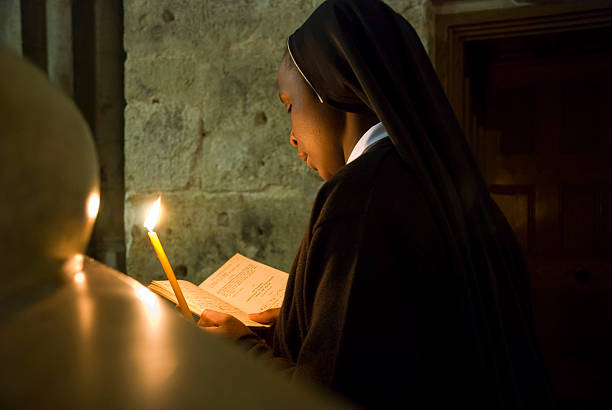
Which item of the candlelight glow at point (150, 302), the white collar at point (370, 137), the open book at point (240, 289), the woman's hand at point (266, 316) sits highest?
the white collar at point (370, 137)

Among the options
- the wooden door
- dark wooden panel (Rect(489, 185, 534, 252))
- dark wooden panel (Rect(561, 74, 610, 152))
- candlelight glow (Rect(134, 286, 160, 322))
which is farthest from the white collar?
dark wooden panel (Rect(561, 74, 610, 152))

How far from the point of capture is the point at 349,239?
84 cm

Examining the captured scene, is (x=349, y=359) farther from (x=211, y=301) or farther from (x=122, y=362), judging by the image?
(x=122, y=362)

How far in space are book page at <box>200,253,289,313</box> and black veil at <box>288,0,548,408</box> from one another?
56 centimetres

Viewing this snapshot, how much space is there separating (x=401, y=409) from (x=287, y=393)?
743mm

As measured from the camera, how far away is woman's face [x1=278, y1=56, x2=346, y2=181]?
119 cm

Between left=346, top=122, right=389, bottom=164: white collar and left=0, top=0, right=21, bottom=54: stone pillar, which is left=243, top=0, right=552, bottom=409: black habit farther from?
left=0, top=0, right=21, bottom=54: stone pillar

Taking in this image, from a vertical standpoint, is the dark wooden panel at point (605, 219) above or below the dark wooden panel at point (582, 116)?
below

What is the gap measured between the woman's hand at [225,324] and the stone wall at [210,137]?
1.06 meters

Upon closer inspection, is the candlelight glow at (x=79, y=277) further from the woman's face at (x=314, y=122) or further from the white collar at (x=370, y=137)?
the woman's face at (x=314, y=122)

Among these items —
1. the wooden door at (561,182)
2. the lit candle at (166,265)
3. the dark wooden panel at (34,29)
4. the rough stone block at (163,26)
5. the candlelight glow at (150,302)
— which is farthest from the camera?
the wooden door at (561,182)

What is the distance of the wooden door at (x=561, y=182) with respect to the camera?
2.74 m

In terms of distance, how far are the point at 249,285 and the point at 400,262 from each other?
2.27ft

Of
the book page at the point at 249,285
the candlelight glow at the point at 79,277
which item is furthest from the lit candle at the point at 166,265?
the candlelight glow at the point at 79,277
